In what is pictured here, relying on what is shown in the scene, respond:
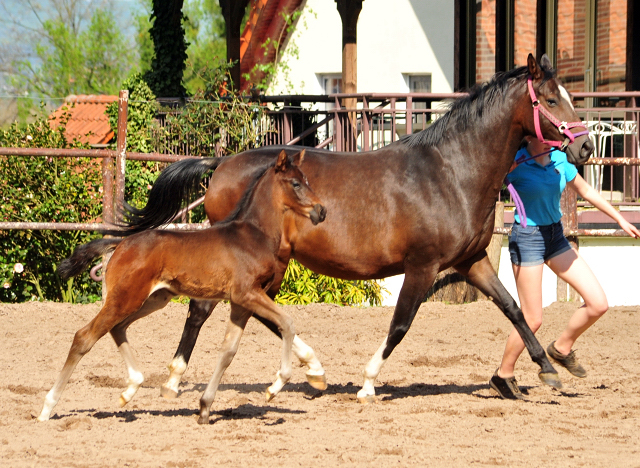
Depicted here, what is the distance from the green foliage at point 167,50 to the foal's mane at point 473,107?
9249 mm

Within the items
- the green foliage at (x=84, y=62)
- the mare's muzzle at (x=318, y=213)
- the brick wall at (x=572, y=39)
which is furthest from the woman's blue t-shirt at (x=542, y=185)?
the green foliage at (x=84, y=62)

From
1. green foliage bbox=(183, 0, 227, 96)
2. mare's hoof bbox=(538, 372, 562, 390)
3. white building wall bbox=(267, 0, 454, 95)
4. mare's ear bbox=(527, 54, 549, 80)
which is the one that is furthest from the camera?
green foliage bbox=(183, 0, 227, 96)

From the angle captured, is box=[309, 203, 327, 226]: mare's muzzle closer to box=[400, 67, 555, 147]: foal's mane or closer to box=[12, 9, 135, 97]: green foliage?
box=[400, 67, 555, 147]: foal's mane

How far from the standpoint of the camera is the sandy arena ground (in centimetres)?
433

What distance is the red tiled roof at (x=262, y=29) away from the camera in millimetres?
20312

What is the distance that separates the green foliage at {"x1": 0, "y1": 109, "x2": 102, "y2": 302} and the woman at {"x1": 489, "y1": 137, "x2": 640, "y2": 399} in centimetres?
594

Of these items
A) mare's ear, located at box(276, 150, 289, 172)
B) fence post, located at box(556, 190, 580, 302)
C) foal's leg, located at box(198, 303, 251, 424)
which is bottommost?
foal's leg, located at box(198, 303, 251, 424)

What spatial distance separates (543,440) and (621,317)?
458 centimetres

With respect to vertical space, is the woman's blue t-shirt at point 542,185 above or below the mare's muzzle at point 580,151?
below

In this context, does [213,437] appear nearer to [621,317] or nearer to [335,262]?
[335,262]

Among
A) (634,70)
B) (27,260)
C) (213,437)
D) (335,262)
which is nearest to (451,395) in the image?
(335,262)

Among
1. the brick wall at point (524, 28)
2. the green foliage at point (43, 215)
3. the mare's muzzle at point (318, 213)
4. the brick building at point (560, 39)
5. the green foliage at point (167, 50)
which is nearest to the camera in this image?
the mare's muzzle at point (318, 213)

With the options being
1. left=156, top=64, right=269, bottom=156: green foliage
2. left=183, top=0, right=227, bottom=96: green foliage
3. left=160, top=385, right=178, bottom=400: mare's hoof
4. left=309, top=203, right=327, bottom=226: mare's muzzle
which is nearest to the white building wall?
left=156, top=64, right=269, bottom=156: green foliage

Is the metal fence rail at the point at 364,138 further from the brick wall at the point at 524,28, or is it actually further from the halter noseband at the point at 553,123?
the halter noseband at the point at 553,123
